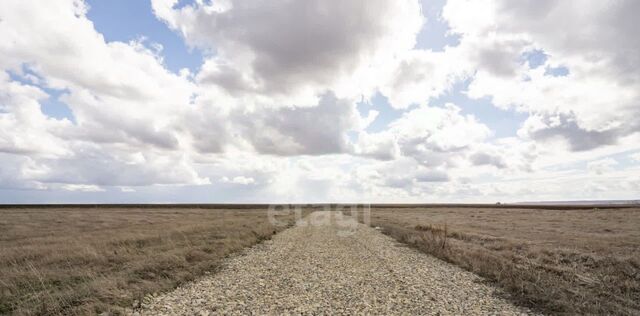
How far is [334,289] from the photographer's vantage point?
1252cm

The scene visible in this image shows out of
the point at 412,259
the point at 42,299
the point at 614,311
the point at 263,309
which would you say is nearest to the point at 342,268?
the point at 412,259

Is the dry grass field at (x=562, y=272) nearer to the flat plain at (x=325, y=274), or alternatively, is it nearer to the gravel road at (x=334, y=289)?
the flat plain at (x=325, y=274)

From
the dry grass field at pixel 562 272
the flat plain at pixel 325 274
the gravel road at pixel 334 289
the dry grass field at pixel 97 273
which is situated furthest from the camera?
the dry grass field at pixel 562 272

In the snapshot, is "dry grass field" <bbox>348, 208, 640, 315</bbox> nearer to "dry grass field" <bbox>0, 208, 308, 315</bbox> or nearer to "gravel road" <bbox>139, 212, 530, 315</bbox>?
"gravel road" <bbox>139, 212, 530, 315</bbox>

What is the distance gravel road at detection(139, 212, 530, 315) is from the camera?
409 inches

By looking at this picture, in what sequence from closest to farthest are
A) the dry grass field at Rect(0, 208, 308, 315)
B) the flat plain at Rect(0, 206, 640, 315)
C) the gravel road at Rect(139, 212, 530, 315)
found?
the gravel road at Rect(139, 212, 530, 315), the dry grass field at Rect(0, 208, 308, 315), the flat plain at Rect(0, 206, 640, 315)

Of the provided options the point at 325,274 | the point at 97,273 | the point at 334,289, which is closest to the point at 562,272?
the point at 325,274

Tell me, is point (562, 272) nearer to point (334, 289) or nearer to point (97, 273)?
point (334, 289)

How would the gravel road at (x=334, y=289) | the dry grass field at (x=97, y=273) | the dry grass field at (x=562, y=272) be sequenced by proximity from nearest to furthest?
the gravel road at (x=334, y=289), the dry grass field at (x=97, y=273), the dry grass field at (x=562, y=272)

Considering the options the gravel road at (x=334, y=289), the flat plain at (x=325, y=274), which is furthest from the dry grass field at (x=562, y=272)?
the gravel road at (x=334, y=289)

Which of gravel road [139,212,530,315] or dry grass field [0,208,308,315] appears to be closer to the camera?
gravel road [139,212,530,315]

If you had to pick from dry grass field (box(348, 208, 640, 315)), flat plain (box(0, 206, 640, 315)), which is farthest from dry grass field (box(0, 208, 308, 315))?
dry grass field (box(348, 208, 640, 315))

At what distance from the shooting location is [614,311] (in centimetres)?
1064

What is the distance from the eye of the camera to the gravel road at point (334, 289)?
34.1ft
